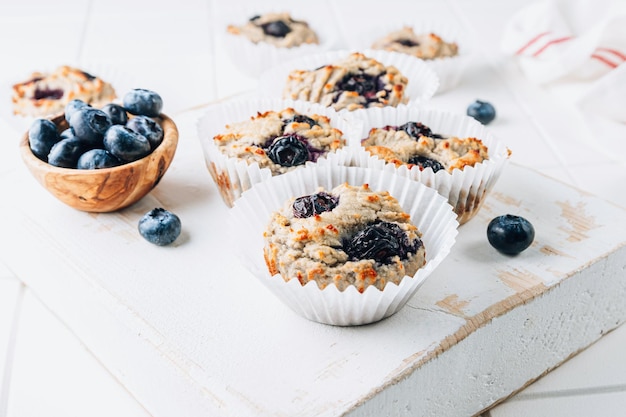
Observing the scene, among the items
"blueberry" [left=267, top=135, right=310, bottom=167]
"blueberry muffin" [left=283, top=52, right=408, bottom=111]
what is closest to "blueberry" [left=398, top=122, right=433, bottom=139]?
"blueberry muffin" [left=283, top=52, right=408, bottom=111]

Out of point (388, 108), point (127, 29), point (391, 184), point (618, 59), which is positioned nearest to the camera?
point (391, 184)

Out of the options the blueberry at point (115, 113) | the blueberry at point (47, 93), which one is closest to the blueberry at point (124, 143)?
the blueberry at point (115, 113)

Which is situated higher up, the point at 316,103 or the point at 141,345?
the point at 316,103

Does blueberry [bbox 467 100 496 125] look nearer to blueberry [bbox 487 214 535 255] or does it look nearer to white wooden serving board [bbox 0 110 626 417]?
white wooden serving board [bbox 0 110 626 417]

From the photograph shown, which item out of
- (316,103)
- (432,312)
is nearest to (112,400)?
(432,312)

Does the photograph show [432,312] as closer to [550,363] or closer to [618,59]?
[550,363]

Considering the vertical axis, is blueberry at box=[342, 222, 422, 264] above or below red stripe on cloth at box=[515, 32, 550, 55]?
above
